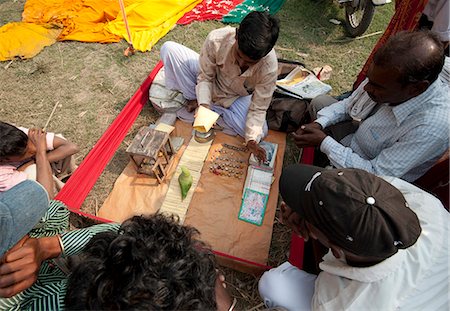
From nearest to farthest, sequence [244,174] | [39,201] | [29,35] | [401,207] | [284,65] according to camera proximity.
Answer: [401,207] → [39,201] → [244,174] → [284,65] → [29,35]

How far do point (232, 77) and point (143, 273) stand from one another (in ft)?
7.13

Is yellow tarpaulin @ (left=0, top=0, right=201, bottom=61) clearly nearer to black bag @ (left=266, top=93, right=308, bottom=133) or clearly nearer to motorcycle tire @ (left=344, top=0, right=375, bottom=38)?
black bag @ (left=266, top=93, right=308, bottom=133)

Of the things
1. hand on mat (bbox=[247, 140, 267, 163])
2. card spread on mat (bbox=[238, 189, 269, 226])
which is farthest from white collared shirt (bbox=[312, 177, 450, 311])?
hand on mat (bbox=[247, 140, 267, 163])

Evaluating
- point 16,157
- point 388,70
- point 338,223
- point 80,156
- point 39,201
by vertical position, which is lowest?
point 80,156

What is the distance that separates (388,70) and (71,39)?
3.94 metres

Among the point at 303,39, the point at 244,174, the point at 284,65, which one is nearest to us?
the point at 244,174

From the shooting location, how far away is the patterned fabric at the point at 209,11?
171 inches

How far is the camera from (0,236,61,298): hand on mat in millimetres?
1159

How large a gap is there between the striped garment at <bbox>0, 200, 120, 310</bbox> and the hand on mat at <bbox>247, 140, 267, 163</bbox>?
4.74 feet

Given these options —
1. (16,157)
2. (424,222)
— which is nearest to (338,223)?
(424,222)

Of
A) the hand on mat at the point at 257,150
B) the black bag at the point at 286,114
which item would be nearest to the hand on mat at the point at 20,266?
the hand on mat at the point at 257,150

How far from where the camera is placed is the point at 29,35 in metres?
3.90

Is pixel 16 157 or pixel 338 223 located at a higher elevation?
pixel 338 223

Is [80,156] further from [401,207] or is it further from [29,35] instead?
[401,207]
